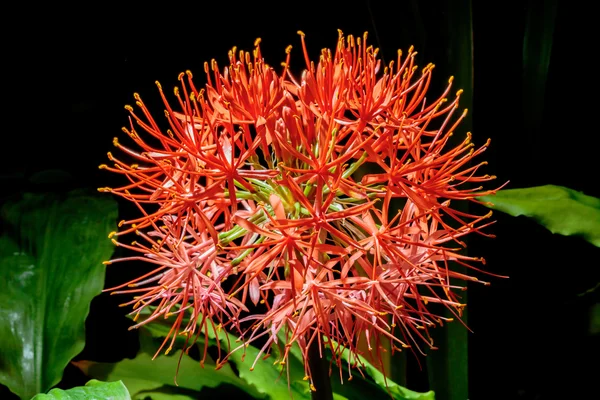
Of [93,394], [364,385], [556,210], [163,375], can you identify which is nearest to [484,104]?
[556,210]

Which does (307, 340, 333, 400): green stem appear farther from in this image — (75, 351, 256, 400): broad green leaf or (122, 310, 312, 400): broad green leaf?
(75, 351, 256, 400): broad green leaf

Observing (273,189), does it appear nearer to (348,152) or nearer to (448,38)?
(348,152)

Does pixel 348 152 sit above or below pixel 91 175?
below

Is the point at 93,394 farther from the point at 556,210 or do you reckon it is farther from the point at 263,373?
the point at 556,210

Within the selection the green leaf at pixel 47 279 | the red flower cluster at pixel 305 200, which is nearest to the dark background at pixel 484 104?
the green leaf at pixel 47 279

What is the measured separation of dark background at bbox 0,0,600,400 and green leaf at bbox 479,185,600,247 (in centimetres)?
40

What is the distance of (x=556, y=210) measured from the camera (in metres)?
0.82

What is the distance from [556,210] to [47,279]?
30.5 inches

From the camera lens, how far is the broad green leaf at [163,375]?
0.94 m

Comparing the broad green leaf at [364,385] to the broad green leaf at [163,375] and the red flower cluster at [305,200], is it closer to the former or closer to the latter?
the broad green leaf at [163,375]

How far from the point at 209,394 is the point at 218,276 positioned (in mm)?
443

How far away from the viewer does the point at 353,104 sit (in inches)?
23.3

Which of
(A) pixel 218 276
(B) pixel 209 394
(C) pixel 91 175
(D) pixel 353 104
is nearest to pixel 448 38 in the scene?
(D) pixel 353 104

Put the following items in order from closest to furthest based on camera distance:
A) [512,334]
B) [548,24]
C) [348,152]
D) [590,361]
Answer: [348,152]
[548,24]
[590,361]
[512,334]
